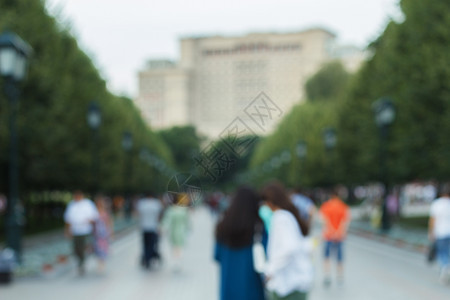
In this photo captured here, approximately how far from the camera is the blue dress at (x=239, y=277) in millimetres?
6461

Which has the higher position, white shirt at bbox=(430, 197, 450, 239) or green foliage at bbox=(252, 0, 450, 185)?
green foliage at bbox=(252, 0, 450, 185)

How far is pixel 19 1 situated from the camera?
30312mm

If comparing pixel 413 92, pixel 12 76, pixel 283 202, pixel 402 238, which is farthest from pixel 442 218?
pixel 413 92

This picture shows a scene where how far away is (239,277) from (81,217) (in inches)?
370

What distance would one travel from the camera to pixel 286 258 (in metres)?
6.23

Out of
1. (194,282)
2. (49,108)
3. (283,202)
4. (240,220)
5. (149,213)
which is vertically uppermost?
(49,108)

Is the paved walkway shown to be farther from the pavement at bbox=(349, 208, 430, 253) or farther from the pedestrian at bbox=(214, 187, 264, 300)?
the pavement at bbox=(349, 208, 430, 253)

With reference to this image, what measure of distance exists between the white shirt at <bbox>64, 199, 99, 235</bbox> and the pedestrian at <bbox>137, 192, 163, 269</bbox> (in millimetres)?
1557

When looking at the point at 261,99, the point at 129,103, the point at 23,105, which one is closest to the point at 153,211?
the point at 261,99

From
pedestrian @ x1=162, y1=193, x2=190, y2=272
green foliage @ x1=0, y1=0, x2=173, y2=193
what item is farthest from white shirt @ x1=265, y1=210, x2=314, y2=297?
green foliage @ x1=0, y1=0, x2=173, y2=193

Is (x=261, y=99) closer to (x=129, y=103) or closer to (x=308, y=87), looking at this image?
(x=129, y=103)

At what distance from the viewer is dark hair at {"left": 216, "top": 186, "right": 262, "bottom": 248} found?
643 cm

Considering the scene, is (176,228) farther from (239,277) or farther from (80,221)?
(239,277)

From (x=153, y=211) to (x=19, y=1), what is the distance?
55.4 feet
